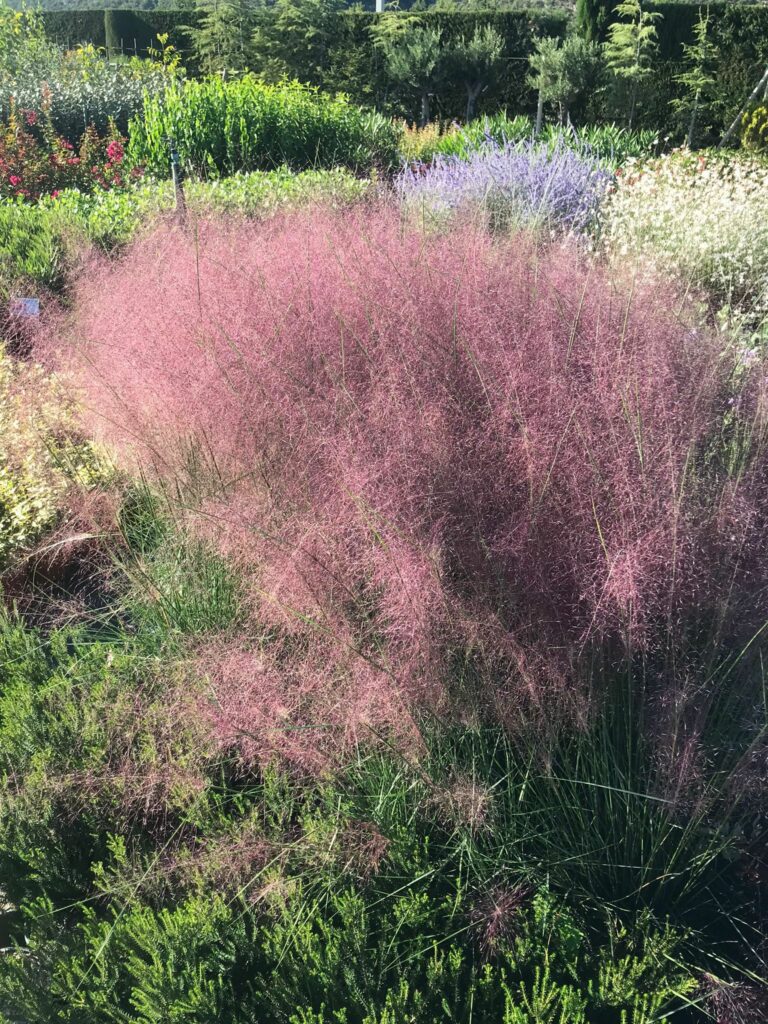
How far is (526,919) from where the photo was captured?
1513 mm

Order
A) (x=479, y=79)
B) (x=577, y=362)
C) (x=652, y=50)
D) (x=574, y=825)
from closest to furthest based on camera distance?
(x=574, y=825), (x=577, y=362), (x=652, y=50), (x=479, y=79)

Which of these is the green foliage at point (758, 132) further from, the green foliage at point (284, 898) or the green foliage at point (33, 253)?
the green foliage at point (284, 898)

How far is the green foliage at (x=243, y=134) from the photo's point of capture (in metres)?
7.23

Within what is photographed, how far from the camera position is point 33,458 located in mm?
2900

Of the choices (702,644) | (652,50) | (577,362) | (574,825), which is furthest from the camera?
(652,50)

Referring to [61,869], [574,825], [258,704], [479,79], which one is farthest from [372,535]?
[479,79]

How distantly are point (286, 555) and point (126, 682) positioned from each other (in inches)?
24.7

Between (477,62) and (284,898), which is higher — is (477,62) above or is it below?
above

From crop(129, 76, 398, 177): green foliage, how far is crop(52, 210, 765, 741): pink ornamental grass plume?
510cm

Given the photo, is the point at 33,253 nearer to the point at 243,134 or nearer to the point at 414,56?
the point at 243,134

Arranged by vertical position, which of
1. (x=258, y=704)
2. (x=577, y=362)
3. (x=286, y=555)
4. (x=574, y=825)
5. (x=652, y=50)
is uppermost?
(x=652, y=50)

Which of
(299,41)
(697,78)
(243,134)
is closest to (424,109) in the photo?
(299,41)

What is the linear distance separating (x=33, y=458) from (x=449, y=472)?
1798 mm

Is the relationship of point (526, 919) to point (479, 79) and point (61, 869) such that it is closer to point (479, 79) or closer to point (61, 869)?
point (61, 869)
